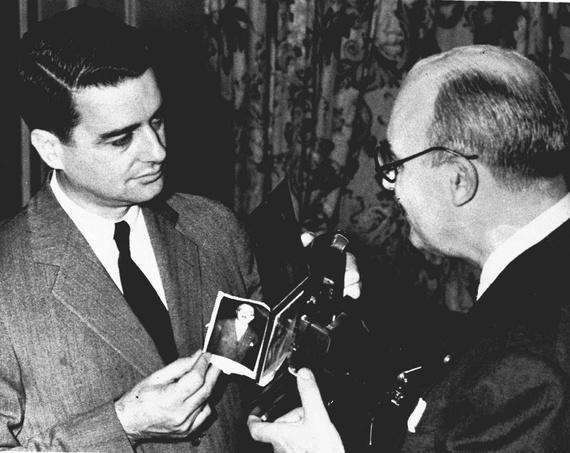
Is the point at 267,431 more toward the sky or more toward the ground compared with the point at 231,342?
more toward the ground

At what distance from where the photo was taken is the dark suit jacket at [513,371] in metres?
0.94

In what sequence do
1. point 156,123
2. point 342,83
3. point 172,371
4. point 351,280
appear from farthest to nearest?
point 342,83, point 351,280, point 156,123, point 172,371

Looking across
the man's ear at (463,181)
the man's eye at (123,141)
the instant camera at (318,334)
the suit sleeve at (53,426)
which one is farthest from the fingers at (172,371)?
the man's ear at (463,181)

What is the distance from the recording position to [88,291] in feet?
Answer: 4.25

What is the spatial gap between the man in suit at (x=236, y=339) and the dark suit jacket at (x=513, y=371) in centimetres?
36

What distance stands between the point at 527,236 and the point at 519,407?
312mm

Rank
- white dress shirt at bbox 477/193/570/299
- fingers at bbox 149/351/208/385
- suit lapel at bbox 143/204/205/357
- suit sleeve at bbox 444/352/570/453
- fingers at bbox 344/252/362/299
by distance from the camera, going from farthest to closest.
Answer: fingers at bbox 344/252/362/299 → suit lapel at bbox 143/204/205/357 → fingers at bbox 149/351/208/385 → white dress shirt at bbox 477/193/570/299 → suit sleeve at bbox 444/352/570/453

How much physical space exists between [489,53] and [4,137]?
4.83 ft

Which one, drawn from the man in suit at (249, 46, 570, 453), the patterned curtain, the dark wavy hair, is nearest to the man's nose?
the dark wavy hair

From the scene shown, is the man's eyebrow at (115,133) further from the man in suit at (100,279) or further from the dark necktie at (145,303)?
the dark necktie at (145,303)

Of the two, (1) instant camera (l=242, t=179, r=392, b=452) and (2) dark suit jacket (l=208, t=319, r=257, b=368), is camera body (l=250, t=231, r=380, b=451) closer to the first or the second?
(1) instant camera (l=242, t=179, r=392, b=452)

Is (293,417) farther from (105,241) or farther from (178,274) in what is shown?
(105,241)

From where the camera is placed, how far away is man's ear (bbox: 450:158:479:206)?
43.6 inches

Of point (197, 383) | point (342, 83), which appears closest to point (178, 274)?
point (197, 383)
